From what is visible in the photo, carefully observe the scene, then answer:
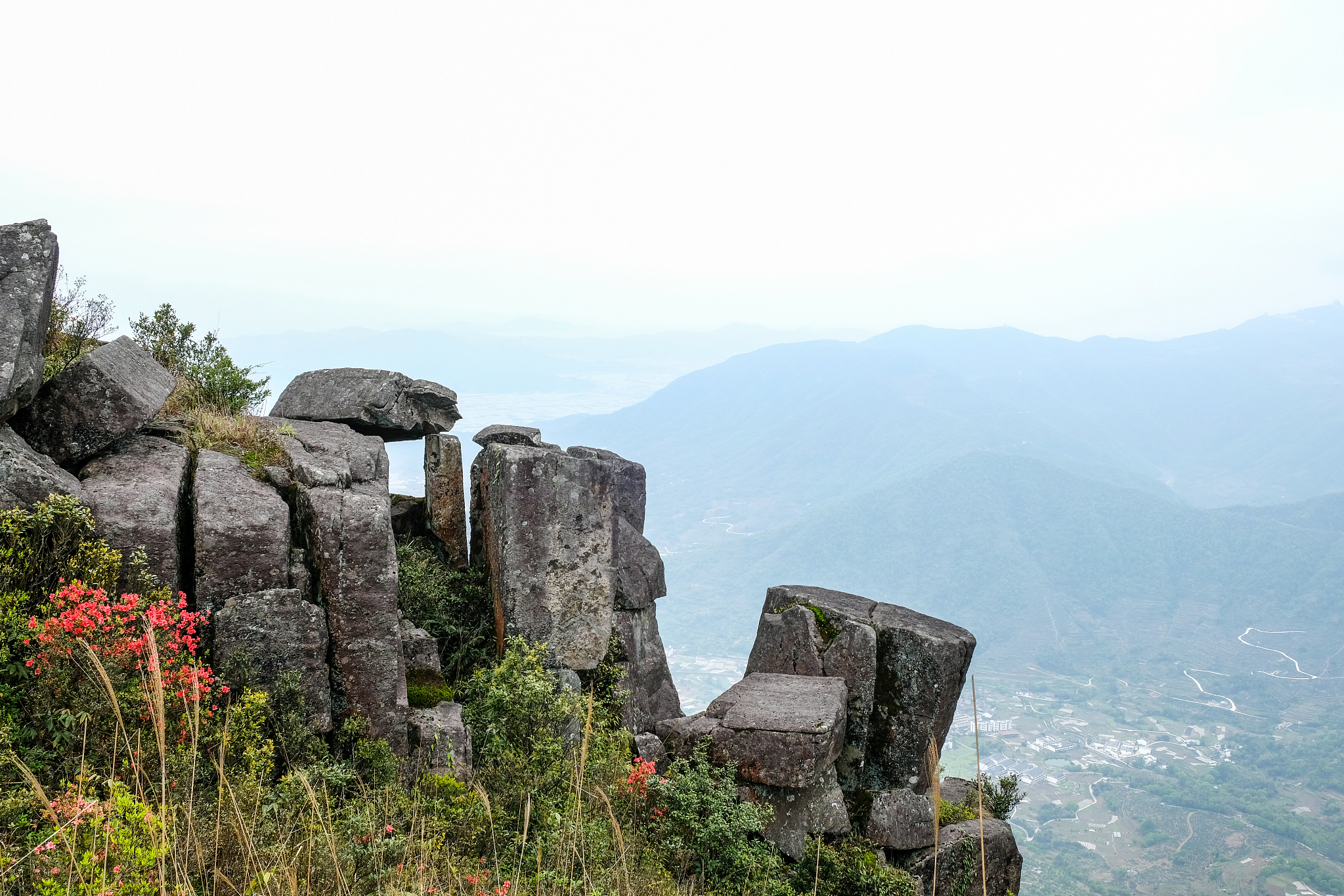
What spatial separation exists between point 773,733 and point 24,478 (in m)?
10.4

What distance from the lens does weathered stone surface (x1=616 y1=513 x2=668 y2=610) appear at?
1564cm

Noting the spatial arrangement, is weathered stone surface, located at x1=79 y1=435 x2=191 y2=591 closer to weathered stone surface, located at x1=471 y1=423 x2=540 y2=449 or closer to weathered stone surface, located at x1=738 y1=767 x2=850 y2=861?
weathered stone surface, located at x1=471 y1=423 x2=540 y2=449

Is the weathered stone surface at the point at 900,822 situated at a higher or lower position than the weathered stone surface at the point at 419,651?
lower

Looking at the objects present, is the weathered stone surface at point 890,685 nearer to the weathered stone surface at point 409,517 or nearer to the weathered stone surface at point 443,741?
the weathered stone surface at point 443,741

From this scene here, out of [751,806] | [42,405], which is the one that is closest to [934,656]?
[751,806]

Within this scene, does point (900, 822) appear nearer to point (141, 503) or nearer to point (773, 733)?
point (773, 733)

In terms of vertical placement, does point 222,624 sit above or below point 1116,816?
above

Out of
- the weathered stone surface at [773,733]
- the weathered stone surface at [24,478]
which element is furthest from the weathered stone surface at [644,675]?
the weathered stone surface at [24,478]

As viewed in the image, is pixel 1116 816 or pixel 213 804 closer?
pixel 213 804

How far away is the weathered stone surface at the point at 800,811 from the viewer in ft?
38.6

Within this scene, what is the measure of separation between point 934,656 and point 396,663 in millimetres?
9873

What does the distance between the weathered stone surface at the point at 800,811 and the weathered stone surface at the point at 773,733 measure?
18cm

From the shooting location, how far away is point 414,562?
14.0 m

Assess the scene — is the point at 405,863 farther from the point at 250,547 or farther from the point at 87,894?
the point at 250,547
